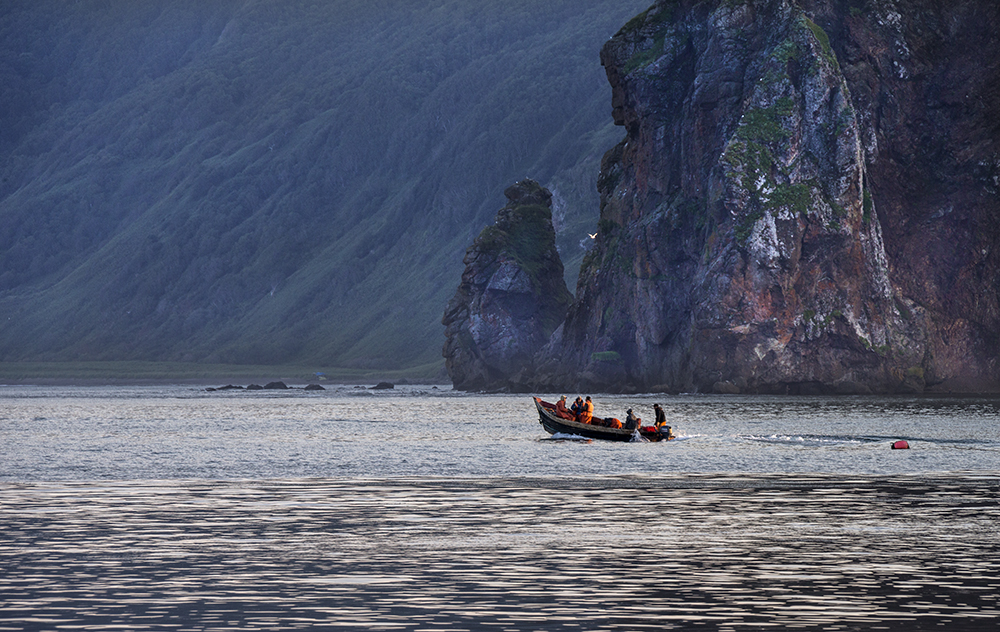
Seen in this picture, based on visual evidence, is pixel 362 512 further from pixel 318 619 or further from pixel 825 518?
pixel 318 619

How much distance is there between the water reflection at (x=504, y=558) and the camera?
1157 inches

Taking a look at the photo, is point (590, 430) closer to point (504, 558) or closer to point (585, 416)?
point (585, 416)

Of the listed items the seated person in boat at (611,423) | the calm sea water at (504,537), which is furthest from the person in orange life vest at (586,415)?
the calm sea water at (504,537)

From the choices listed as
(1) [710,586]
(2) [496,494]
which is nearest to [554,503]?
(2) [496,494]

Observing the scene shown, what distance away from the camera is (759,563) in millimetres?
36844

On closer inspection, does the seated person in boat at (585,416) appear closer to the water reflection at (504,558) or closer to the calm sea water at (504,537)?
the calm sea water at (504,537)

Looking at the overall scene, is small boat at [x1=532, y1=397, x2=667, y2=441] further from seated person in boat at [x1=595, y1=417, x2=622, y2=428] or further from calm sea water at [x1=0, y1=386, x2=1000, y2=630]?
calm sea water at [x1=0, y1=386, x2=1000, y2=630]

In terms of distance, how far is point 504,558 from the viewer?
37875mm

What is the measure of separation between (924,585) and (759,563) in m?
5.08

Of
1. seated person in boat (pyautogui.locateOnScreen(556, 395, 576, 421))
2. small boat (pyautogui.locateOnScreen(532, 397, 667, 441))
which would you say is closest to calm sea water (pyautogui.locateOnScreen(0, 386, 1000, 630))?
small boat (pyautogui.locateOnScreen(532, 397, 667, 441))

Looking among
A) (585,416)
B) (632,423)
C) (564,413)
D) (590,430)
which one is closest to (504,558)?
(632,423)

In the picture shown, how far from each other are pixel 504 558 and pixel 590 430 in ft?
209

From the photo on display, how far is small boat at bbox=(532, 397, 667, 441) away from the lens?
99.3 m

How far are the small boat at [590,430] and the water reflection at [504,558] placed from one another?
3878cm
